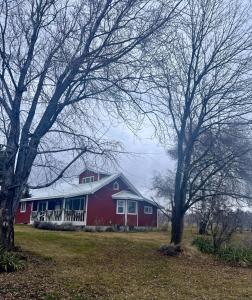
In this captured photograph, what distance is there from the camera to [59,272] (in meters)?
10.2

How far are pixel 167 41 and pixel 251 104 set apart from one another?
714cm

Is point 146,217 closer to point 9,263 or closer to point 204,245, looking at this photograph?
point 204,245

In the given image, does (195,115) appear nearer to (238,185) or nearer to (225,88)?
(225,88)

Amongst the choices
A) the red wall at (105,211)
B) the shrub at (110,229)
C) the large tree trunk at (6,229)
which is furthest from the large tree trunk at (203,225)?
the large tree trunk at (6,229)

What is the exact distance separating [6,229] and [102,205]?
735 inches

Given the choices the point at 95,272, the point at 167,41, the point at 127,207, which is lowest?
the point at 95,272

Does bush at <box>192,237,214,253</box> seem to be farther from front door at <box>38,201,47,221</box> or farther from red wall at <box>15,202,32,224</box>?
red wall at <box>15,202,32,224</box>

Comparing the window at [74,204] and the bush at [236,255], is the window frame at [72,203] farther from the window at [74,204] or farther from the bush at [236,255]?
the bush at [236,255]

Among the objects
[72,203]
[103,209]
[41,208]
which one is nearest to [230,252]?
[103,209]

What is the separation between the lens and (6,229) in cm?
1152

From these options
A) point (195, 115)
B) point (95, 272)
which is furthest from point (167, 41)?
point (195, 115)

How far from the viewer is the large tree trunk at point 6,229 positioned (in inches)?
440

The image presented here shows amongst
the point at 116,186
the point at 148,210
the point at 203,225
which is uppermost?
the point at 116,186

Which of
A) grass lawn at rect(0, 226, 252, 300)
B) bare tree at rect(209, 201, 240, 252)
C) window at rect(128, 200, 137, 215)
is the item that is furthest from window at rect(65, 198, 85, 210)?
bare tree at rect(209, 201, 240, 252)
